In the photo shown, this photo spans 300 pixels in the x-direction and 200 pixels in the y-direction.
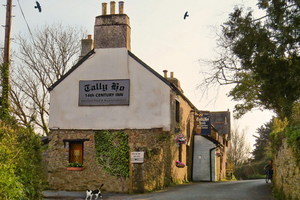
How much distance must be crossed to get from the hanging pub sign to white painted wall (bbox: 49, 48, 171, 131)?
7.69 metres

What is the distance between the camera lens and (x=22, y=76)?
103ft

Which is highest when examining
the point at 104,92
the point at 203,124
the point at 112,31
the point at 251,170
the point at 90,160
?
the point at 112,31

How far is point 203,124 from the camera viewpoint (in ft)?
91.3

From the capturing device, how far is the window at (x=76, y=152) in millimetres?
21328

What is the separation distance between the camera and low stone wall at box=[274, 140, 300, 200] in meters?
11.8

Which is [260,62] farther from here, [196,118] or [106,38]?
[196,118]

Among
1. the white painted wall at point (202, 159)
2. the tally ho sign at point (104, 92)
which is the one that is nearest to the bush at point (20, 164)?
the tally ho sign at point (104, 92)

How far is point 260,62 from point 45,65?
21.9m

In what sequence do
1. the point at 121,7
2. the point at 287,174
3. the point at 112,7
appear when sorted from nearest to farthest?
the point at 287,174, the point at 121,7, the point at 112,7

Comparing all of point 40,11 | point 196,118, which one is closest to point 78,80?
point 40,11

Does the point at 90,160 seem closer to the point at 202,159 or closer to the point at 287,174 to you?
the point at 287,174

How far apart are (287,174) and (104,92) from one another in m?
11.5

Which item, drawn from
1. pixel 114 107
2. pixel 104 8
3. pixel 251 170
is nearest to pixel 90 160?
pixel 114 107

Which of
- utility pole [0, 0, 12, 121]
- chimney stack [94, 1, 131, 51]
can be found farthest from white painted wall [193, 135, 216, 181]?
utility pole [0, 0, 12, 121]
